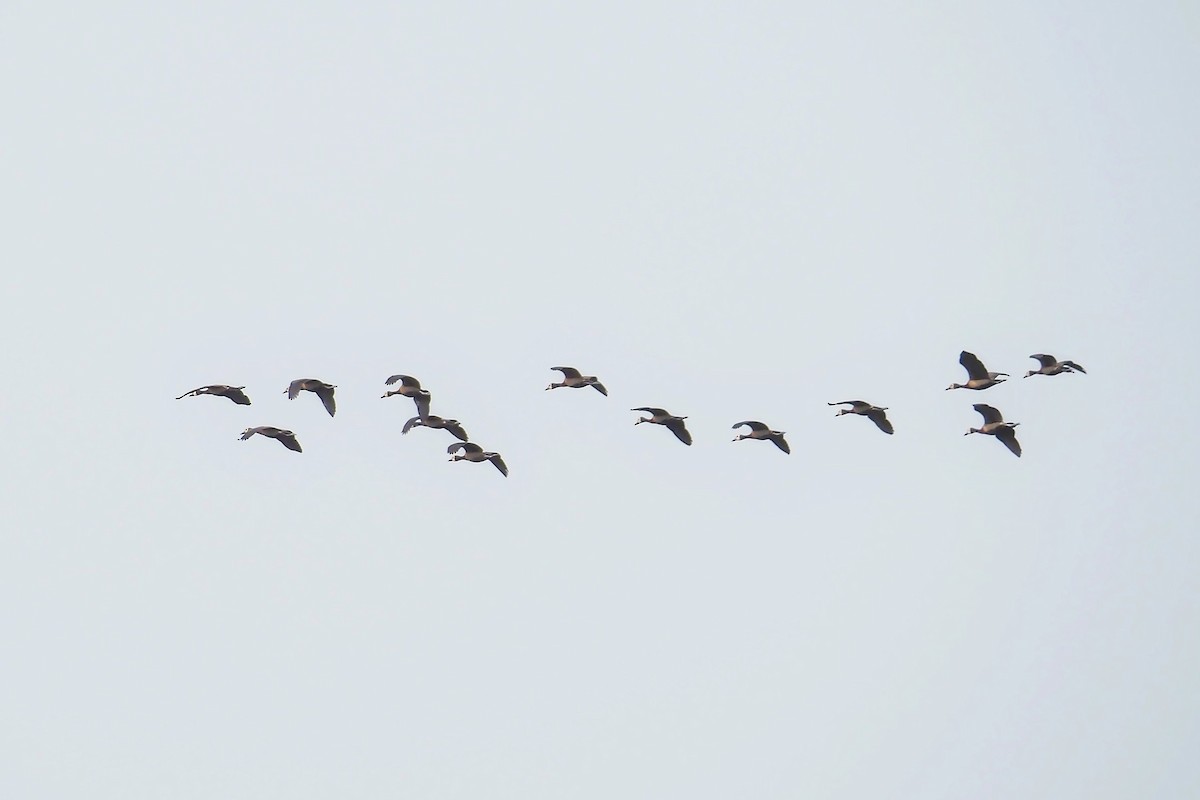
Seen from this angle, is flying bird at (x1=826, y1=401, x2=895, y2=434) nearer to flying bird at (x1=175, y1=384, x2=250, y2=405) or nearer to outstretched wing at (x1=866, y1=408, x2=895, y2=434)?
outstretched wing at (x1=866, y1=408, x2=895, y2=434)

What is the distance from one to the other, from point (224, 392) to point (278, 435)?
2.59 m

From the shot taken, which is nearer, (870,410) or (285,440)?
(285,440)

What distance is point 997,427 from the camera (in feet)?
244

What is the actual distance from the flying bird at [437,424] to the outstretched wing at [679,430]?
749 cm

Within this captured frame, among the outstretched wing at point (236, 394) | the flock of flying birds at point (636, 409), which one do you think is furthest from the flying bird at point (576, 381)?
the outstretched wing at point (236, 394)

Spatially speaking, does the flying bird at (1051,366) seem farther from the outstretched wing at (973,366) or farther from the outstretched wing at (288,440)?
the outstretched wing at (288,440)

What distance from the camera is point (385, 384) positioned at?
73.0m

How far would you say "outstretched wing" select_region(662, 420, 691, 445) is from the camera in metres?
77.0

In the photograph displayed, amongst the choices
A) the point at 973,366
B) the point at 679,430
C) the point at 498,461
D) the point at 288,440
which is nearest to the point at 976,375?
the point at 973,366

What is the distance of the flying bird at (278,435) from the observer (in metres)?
70.7

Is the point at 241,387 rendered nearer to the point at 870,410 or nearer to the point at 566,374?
the point at 566,374

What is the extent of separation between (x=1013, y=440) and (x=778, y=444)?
8.41m

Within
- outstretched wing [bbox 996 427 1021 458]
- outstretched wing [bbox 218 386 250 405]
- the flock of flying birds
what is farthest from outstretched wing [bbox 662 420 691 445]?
outstretched wing [bbox 218 386 250 405]

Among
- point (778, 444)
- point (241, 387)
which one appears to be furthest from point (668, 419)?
point (241, 387)
